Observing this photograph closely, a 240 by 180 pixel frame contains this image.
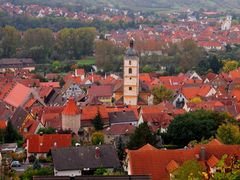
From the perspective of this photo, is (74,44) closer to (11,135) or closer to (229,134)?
(11,135)

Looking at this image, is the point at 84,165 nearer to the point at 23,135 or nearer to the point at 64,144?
the point at 64,144

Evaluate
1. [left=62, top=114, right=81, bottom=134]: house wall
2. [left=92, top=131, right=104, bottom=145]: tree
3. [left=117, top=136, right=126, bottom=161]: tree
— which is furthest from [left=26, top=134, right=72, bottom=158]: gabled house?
[left=62, top=114, right=81, bottom=134]: house wall

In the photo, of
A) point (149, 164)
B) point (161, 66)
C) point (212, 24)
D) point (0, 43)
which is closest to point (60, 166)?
point (149, 164)

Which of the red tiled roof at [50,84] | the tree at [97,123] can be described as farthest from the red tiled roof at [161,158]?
the red tiled roof at [50,84]

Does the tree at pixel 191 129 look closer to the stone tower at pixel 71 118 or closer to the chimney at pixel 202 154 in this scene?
the stone tower at pixel 71 118

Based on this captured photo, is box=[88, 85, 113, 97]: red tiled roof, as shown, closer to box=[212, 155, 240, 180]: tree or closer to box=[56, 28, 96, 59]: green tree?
box=[56, 28, 96, 59]: green tree

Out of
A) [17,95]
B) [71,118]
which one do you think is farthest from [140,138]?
[17,95]

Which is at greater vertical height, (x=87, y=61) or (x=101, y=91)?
(x=101, y=91)
